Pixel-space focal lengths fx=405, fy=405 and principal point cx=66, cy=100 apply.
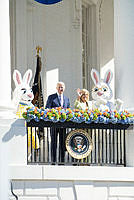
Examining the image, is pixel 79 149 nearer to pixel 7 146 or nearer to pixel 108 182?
pixel 108 182

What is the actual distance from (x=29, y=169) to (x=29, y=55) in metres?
5.31

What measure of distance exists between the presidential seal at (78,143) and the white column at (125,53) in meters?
1.15

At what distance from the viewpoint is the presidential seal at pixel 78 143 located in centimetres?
791

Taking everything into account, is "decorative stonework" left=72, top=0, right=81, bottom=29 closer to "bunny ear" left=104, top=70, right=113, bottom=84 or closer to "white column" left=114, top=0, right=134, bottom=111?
"white column" left=114, top=0, right=134, bottom=111

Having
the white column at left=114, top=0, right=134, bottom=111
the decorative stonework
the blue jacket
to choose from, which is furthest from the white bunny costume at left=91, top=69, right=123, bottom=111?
the decorative stonework

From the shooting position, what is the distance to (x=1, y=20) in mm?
8023

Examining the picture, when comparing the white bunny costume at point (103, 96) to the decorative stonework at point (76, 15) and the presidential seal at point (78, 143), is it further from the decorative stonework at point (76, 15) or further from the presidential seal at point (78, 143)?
the decorative stonework at point (76, 15)

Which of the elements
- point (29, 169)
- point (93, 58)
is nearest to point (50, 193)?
point (29, 169)

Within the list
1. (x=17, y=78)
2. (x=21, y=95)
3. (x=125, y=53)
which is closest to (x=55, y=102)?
(x=21, y=95)

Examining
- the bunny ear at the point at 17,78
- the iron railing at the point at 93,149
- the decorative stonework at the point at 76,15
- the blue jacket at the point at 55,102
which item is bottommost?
the iron railing at the point at 93,149

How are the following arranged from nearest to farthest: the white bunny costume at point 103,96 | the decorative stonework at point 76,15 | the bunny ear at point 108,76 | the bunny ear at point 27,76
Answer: the bunny ear at point 27,76, the white bunny costume at point 103,96, the bunny ear at point 108,76, the decorative stonework at point 76,15

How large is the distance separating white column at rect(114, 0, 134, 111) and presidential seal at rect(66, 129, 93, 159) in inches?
45.2

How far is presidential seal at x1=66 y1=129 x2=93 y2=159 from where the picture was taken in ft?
26.0

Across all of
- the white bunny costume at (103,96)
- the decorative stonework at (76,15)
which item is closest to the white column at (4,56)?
the white bunny costume at (103,96)
